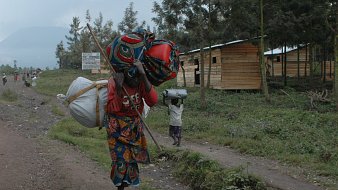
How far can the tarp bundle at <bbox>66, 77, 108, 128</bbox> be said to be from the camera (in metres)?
4.55

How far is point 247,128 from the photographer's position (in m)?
13.1

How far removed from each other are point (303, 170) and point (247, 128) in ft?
15.5

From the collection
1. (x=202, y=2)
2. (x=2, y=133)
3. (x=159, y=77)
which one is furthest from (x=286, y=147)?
(x=202, y=2)

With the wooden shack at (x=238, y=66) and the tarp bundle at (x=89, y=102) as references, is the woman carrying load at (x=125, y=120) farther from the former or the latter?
the wooden shack at (x=238, y=66)

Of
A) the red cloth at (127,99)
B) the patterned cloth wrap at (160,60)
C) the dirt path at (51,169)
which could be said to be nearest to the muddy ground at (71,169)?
the dirt path at (51,169)

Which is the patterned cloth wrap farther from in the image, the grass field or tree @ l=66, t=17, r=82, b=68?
tree @ l=66, t=17, r=82, b=68

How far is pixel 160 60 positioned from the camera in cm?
455

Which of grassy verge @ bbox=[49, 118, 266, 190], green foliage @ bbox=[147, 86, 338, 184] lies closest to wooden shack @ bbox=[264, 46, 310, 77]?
green foliage @ bbox=[147, 86, 338, 184]

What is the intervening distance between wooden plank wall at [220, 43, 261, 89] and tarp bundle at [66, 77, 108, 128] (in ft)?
70.8

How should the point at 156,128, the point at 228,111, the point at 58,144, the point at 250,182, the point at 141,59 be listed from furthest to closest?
the point at 228,111, the point at 156,128, the point at 58,144, the point at 250,182, the point at 141,59

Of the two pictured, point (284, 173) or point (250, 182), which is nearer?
point (250, 182)

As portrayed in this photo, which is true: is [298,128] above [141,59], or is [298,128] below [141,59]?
below

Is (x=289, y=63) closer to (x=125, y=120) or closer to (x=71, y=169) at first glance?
(x=71, y=169)

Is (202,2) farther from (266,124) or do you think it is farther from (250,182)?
(250,182)
